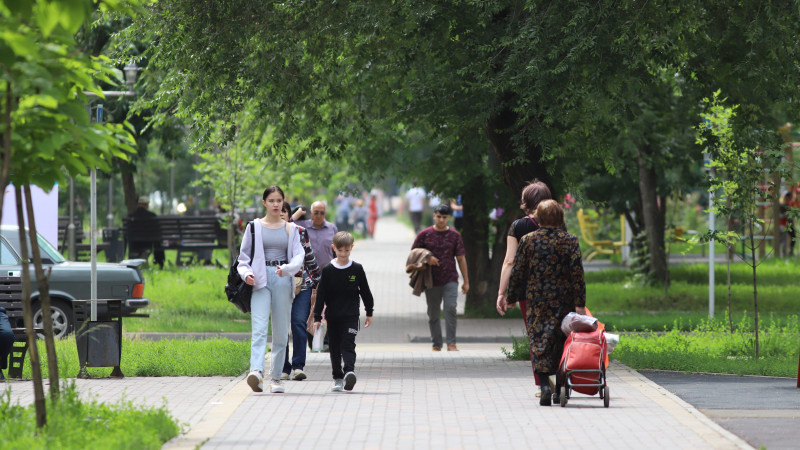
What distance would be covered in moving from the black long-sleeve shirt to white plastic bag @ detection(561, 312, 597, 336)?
79.1 inches

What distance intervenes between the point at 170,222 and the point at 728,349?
16455mm

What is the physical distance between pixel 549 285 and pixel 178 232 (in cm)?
1930

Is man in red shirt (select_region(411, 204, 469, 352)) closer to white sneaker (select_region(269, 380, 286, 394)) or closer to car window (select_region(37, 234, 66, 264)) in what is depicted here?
white sneaker (select_region(269, 380, 286, 394))

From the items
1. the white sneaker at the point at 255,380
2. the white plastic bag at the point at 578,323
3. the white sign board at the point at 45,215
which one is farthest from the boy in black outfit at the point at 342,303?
the white sign board at the point at 45,215

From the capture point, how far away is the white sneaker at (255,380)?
1063 cm

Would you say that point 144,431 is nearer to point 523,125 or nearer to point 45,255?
point 523,125

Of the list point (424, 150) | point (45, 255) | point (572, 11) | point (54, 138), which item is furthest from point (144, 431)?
point (424, 150)

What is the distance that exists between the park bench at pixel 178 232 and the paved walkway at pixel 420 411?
14.4 metres

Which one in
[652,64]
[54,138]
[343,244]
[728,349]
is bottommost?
[728,349]

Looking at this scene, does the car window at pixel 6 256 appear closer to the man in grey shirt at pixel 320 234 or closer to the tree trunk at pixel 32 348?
the man in grey shirt at pixel 320 234

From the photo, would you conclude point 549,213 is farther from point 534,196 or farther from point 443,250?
point 443,250

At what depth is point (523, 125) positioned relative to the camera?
535 inches

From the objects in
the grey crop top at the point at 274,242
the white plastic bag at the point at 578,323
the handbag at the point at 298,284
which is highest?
the grey crop top at the point at 274,242

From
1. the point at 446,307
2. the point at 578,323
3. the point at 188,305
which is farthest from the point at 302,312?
the point at 188,305
